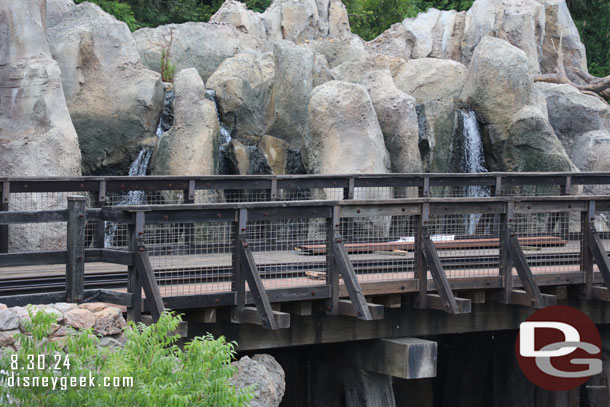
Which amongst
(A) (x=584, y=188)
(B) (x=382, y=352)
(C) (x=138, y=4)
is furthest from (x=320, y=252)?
(C) (x=138, y=4)

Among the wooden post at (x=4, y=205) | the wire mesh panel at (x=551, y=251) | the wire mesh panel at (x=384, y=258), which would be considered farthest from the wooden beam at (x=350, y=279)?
the wooden post at (x=4, y=205)

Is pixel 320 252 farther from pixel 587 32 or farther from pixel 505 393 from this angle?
pixel 587 32

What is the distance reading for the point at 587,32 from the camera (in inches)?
1517

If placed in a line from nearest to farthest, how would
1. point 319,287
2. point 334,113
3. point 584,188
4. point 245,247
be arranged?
point 245,247, point 319,287, point 334,113, point 584,188

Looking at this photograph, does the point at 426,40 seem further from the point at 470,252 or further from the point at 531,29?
the point at 470,252

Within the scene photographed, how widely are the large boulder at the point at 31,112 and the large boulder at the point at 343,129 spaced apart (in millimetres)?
4355

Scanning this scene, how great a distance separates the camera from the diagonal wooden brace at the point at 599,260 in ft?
37.5

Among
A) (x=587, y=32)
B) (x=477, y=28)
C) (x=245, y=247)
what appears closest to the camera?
(x=245, y=247)

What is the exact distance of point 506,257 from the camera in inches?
431

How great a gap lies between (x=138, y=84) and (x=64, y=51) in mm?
1471

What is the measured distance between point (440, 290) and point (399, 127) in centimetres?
919

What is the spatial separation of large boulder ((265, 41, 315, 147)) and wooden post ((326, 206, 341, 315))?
9.82 m

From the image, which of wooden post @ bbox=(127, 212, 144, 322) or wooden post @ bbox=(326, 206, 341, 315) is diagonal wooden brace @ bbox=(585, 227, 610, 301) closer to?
wooden post @ bbox=(326, 206, 341, 315)

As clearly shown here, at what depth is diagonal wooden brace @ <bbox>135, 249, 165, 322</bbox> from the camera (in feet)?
26.8
